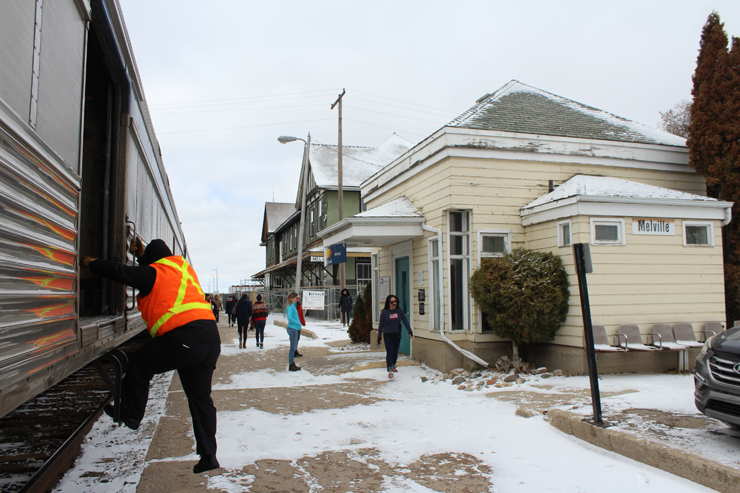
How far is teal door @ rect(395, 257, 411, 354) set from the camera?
489 inches

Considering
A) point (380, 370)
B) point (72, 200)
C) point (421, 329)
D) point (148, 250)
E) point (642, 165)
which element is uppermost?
point (642, 165)

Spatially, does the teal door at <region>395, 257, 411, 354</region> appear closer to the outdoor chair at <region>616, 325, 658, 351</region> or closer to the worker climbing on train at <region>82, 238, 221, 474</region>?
the outdoor chair at <region>616, 325, 658, 351</region>

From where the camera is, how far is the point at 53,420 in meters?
6.36

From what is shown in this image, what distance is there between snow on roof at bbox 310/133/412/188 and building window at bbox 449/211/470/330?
17.6m

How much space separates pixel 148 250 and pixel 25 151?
1.58 meters

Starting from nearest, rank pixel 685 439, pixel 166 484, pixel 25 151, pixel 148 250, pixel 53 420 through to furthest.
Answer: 1. pixel 25 151
2. pixel 148 250
3. pixel 166 484
4. pixel 685 439
5. pixel 53 420

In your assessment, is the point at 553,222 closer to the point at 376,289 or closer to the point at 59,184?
the point at 376,289

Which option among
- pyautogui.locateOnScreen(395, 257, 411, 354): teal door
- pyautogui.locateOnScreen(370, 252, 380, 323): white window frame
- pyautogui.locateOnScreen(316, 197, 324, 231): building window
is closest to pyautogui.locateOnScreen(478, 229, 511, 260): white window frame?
pyautogui.locateOnScreen(395, 257, 411, 354): teal door

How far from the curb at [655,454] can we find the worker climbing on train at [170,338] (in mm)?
3618

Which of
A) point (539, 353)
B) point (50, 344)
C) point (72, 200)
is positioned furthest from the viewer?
point (539, 353)

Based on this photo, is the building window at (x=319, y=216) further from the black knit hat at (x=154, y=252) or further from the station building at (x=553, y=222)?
the black knit hat at (x=154, y=252)

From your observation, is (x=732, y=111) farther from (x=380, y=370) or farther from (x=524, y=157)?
(x=380, y=370)

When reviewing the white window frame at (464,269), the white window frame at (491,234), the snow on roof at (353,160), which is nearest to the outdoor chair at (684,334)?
the white window frame at (491,234)

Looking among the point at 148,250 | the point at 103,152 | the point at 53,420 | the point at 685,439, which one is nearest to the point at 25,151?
the point at 148,250
